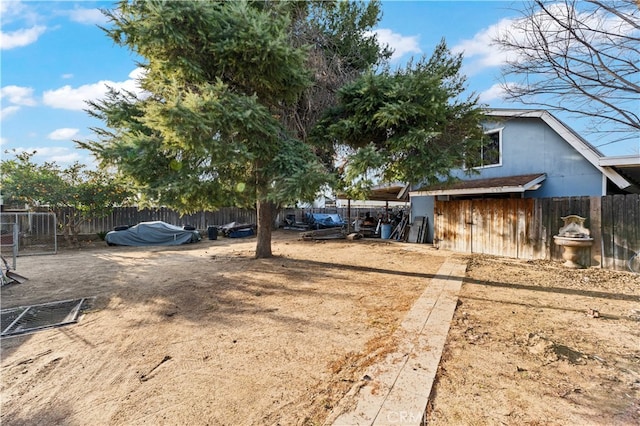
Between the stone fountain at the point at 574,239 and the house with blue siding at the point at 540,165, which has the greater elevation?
the house with blue siding at the point at 540,165

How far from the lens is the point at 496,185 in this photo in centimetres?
952

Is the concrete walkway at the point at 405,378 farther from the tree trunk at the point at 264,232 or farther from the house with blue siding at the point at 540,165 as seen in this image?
the tree trunk at the point at 264,232

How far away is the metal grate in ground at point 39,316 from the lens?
404cm

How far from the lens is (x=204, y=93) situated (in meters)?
5.29

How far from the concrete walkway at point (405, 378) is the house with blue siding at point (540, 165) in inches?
211

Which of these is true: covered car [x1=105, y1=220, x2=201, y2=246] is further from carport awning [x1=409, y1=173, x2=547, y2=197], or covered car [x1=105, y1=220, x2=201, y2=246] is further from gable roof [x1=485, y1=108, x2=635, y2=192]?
gable roof [x1=485, y1=108, x2=635, y2=192]

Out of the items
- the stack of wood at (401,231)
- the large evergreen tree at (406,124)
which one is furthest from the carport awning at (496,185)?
the stack of wood at (401,231)

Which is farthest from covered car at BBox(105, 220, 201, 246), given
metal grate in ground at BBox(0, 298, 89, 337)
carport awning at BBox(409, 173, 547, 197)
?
carport awning at BBox(409, 173, 547, 197)

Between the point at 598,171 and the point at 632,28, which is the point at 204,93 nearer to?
the point at 632,28

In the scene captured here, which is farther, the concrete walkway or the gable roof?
the gable roof

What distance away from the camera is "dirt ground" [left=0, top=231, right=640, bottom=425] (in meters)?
2.26

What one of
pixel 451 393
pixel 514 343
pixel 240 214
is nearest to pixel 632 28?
pixel 514 343

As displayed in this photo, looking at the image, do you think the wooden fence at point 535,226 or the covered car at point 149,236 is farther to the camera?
the covered car at point 149,236

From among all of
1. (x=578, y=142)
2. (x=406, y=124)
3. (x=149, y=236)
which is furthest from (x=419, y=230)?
(x=149, y=236)
